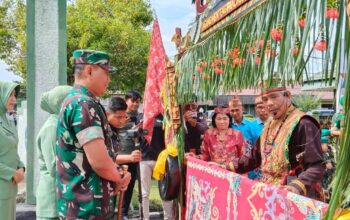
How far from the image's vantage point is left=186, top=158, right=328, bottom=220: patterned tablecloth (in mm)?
2266

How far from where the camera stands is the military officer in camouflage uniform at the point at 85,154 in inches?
89.2

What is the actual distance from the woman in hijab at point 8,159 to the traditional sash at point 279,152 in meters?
1.82

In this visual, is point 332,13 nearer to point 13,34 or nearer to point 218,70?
point 218,70

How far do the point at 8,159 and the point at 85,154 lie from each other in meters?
1.33

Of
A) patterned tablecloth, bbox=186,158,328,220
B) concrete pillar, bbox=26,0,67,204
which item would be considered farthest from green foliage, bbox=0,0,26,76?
patterned tablecloth, bbox=186,158,328,220

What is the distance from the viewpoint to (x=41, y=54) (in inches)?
230

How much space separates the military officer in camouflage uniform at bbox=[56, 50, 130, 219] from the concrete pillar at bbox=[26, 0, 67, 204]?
357 cm

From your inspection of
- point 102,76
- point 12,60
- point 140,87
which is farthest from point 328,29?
point 12,60

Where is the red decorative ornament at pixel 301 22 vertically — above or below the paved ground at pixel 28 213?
above

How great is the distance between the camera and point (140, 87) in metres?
15.3

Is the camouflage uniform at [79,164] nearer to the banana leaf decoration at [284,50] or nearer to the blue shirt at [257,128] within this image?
the banana leaf decoration at [284,50]

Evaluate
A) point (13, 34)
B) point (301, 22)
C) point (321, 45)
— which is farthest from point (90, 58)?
point (13, 34)

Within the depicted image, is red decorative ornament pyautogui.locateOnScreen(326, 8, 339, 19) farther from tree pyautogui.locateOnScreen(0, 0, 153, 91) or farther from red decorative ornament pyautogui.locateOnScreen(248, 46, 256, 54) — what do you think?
tree pyautogui.locateOnScreen(0, 0, 153, 91)

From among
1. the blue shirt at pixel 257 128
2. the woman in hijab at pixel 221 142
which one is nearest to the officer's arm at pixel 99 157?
the woman in hijab at pixel 221 142
